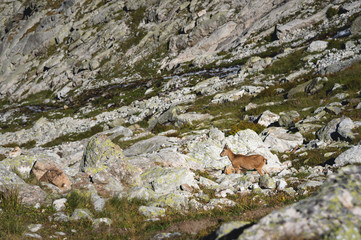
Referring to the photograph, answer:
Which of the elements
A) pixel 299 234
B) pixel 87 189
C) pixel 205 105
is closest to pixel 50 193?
pixel 87 189

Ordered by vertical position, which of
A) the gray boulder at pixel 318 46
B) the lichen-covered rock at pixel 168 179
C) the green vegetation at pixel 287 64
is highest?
the lichen-covered rock at pixel 168 179

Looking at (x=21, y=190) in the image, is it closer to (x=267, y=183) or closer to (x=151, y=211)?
(x=151, y=211)

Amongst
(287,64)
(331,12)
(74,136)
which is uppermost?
(74,136)

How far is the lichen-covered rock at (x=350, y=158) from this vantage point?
38.7 feet

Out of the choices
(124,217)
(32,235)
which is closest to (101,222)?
(124,217)

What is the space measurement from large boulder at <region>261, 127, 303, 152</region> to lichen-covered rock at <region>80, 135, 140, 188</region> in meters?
10.2

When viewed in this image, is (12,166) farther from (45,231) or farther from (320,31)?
(320,31)

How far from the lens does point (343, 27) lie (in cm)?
4612

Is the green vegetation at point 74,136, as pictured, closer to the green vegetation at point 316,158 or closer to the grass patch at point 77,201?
the grass patch at point 77,201

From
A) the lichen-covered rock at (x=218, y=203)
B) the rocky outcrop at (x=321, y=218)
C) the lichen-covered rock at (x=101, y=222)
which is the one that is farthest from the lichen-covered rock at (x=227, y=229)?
the lichen-covered rock at (x=101, y=222)

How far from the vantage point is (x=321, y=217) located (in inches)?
166

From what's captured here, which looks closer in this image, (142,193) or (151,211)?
(151,211)

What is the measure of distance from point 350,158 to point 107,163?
40.5 feet

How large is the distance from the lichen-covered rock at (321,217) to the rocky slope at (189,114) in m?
0.03
